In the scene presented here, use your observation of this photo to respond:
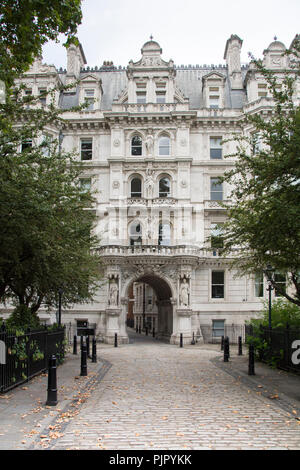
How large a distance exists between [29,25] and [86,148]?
25.8m

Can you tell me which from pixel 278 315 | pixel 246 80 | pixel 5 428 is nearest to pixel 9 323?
pixel 5 428

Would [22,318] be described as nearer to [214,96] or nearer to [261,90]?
[214,96]

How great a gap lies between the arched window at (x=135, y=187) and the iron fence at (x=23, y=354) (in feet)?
59.1

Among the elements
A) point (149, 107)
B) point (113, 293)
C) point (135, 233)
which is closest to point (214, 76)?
point (149, 107)

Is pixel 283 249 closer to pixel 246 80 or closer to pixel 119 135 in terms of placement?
pixel 119 135

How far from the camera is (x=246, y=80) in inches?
1401

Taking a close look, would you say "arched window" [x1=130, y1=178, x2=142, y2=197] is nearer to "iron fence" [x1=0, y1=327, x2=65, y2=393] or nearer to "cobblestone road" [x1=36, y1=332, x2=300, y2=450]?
"iron fence" [x1=0, y1=327, x2=65, y2=393]

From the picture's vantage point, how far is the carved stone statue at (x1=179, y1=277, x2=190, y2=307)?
30.1m

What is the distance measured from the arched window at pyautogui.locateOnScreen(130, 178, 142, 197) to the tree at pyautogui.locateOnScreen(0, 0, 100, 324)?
578 inches

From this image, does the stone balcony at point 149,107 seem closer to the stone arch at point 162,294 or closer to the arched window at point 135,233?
the arched window at point 135,233

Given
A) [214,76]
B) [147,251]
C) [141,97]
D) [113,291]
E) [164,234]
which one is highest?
[214,76]

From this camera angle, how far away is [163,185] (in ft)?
109

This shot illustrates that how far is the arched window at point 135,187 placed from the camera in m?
33.2

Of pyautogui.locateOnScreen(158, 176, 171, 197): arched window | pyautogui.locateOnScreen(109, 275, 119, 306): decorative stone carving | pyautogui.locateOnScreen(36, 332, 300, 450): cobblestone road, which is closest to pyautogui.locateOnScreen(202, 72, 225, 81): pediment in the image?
pyautogui.locateOnScreen(158, 176, 171, 197): arched window
